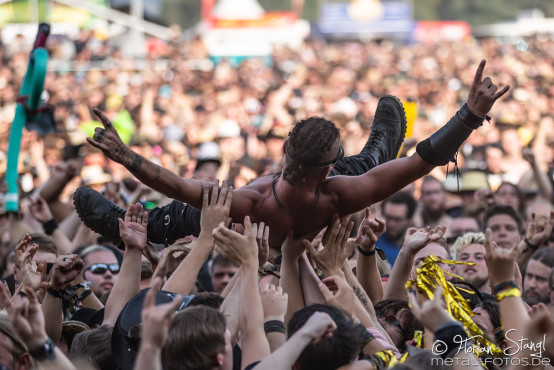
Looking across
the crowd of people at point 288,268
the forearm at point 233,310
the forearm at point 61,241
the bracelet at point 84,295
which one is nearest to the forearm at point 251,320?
the crowd of people at point 288,268

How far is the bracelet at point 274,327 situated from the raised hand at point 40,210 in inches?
149

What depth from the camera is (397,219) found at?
7691 mm

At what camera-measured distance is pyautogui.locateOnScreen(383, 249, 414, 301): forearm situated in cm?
480

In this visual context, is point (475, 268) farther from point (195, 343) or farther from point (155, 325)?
point (155, 325)

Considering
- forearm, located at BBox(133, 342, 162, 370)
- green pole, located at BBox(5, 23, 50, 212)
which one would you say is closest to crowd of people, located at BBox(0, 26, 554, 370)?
forearm, located at BBox(133, 342, 162, 370)

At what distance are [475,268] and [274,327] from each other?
104 inches

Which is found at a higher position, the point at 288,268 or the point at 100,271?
the point at 288,268

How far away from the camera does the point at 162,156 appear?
13.0m

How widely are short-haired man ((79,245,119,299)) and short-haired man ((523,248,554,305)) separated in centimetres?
283

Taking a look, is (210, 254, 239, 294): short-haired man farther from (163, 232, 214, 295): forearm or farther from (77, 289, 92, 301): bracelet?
(163, 232, 214, 295): forearm

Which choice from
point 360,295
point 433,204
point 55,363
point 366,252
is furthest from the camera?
point 433,204

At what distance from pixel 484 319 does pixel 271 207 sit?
1219 mm

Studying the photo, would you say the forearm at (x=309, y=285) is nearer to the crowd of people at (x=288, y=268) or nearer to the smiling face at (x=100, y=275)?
the crowd of people at (x=288, y=268)

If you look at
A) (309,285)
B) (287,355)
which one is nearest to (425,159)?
(309,285)
